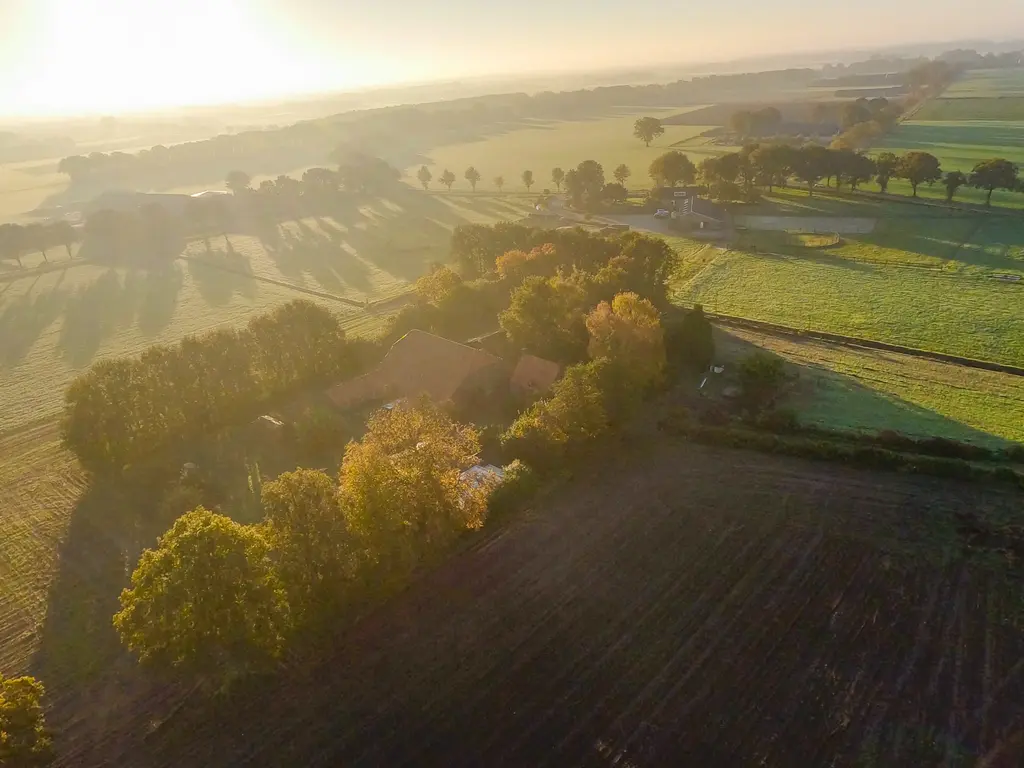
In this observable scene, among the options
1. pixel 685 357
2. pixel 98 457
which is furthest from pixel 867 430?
pixel 98 457

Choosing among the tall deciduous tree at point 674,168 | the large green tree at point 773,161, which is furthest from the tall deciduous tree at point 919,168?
the tall deciduous tree at point 674,168

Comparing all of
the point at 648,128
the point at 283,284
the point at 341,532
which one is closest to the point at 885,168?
the point at 648,128

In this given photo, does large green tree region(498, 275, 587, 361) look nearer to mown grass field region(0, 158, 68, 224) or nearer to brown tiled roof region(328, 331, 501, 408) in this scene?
brown tiled roof region(328, 331, 501, 408)

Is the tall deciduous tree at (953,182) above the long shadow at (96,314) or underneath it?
above

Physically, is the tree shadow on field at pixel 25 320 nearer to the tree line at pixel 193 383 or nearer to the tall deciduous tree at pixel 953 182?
the tree line at pixel 193 383

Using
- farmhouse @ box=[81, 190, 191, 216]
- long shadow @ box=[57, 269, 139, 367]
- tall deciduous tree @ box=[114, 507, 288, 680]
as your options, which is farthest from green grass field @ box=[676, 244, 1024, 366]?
farmhouse @ box=[81, 190, 191, 216]

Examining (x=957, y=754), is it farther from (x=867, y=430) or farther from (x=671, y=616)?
(x=867, y=430)
